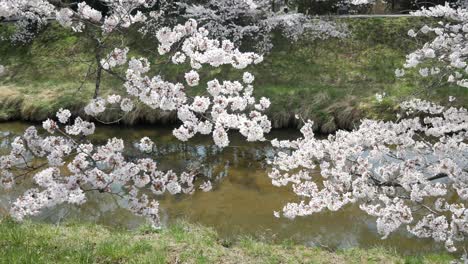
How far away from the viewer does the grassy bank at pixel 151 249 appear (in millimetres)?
6199

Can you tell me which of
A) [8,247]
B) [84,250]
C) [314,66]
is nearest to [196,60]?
[84,250]

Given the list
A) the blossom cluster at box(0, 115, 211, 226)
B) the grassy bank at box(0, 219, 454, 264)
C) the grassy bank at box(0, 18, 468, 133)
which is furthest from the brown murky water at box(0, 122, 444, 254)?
the blossom cluster at box(0, 115, 211, 226)

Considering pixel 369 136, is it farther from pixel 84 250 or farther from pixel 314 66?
pixel 314 66

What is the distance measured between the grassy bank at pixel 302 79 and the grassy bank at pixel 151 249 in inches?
278

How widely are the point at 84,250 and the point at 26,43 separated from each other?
1801cm

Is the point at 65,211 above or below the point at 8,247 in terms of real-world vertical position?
below

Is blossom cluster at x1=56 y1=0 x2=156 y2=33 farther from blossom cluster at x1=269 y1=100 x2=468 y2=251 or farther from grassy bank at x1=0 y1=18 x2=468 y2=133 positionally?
grassy bank at x1=0 y1=18 x2=468 y2=133

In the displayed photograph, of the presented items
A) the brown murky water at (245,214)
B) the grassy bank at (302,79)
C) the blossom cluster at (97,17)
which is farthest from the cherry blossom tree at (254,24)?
the blossom cluster at (97,17)

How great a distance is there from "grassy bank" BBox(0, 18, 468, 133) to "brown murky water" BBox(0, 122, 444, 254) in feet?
11.3

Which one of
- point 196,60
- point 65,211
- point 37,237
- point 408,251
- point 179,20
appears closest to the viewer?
point 196,60

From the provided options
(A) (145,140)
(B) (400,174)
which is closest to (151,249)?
(A) (145,140)

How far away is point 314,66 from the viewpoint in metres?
17.7

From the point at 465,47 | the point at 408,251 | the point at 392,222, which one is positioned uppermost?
the point at 465,47

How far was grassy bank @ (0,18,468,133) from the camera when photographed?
15.2 m
